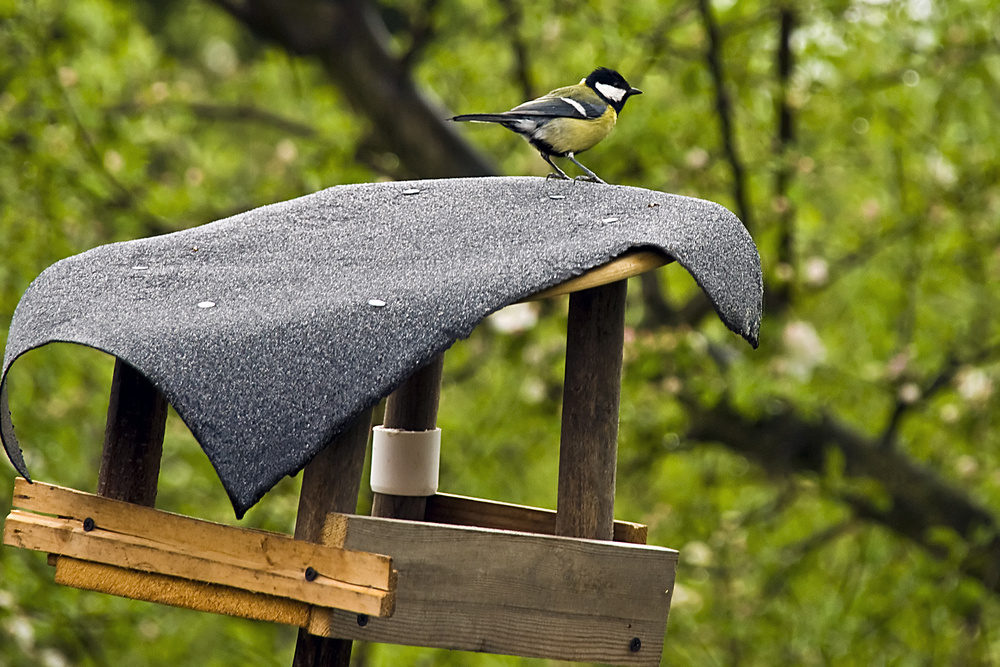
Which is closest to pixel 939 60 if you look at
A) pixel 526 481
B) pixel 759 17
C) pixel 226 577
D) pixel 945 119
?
pixel 945 119

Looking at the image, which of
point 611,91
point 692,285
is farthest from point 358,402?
point 692,285

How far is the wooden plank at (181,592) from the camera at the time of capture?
1.59 m

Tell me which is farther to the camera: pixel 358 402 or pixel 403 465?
pixel 403 465

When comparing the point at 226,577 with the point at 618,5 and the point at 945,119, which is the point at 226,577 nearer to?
the point at 618,5

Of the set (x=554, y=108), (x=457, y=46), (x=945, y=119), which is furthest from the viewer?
(x=457, y=46)

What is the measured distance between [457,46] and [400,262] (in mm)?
3340

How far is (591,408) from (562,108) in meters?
0.53

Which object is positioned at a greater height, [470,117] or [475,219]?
[470,117]

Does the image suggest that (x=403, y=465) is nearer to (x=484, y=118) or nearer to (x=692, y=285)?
(x=484, y=118)

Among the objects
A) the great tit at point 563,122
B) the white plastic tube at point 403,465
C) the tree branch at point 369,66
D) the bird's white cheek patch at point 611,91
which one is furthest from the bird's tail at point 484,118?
the tree branch at point 369,66

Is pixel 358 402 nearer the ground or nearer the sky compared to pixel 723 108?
nearer the ground

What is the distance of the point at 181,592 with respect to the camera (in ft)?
5.38

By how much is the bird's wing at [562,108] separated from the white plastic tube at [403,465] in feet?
2.06

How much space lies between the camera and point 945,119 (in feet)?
13.1
